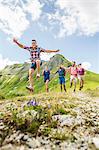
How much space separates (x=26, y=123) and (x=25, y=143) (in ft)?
3.66

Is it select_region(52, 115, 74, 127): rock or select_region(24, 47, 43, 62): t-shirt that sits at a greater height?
select_region(24, 47, 43, 62): t-shirt

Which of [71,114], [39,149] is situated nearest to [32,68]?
[71,114]

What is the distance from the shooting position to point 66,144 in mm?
10008

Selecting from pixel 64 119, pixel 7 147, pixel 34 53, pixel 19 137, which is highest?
pixel 34 53

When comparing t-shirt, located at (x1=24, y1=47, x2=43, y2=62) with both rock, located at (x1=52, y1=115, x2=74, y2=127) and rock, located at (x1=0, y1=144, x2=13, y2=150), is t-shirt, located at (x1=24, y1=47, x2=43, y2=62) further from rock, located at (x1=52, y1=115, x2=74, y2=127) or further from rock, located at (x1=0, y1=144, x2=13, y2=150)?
rock, located at (x1=0, y1=144, x2=13, y2=150)

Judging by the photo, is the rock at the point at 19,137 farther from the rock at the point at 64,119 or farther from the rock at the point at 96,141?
the rock at the point at 96,141

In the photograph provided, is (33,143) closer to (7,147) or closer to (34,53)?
(7,147)

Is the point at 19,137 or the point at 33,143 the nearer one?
the point at 33,143

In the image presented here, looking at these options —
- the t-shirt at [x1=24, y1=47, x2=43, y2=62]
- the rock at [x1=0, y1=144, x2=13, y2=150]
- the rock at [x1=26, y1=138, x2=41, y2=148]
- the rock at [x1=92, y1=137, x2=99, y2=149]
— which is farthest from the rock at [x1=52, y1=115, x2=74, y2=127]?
the t-shirt at [x1=24, y1=47, x2=43, y2=62]

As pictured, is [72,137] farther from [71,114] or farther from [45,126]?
[71,114]

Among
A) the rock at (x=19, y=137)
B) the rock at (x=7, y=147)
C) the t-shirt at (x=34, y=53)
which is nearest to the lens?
the rock at (x=7, y=147)


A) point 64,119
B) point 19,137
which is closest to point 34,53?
point 64,119

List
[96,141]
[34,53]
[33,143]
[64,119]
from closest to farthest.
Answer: [33,143] < [96,141] < [64,119] < [34,53]

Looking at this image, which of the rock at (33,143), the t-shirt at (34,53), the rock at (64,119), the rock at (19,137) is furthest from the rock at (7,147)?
the t-shirt at (34,53)
